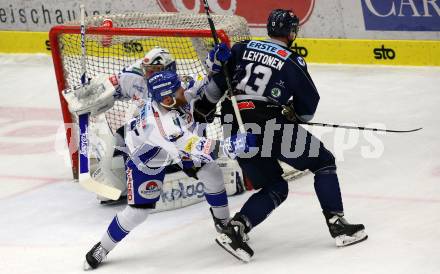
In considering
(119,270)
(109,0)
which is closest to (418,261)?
(119,270)

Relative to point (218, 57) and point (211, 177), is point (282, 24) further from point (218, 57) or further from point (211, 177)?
point (211, 177)

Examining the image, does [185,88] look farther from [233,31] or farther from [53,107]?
[53,107]

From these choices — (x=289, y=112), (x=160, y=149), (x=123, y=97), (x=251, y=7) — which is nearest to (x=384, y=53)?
(x=251, y=7)

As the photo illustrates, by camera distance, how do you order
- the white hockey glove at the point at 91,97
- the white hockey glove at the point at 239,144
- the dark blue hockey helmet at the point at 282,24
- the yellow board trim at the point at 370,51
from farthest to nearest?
the yellow board trim at the point at 370,51, the white hockey glove at the point at 91,97, the dark blue hockey helmet at the point at 282,24, the white hockey glove at the point at 239,144

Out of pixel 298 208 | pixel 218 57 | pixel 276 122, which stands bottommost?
pixel 298 208

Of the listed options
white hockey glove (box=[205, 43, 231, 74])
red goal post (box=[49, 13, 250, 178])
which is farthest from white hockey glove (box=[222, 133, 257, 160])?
red goal post (box=[49, 13, 250, 178])

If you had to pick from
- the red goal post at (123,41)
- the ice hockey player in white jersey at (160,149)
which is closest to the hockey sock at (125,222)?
the ice hockey player in white jersey at (160,149)

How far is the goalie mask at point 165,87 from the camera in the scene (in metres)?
4.71

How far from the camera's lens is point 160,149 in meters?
4.90

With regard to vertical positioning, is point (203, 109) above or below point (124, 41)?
above

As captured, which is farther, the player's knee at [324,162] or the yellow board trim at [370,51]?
the yellow board trim at [370,51]

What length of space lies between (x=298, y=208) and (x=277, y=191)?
92cm

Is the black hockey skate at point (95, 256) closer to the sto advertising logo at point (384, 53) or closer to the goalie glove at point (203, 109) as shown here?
the goalie glove at point (203, 109)

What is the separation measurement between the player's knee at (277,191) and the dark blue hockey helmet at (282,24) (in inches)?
28.8
